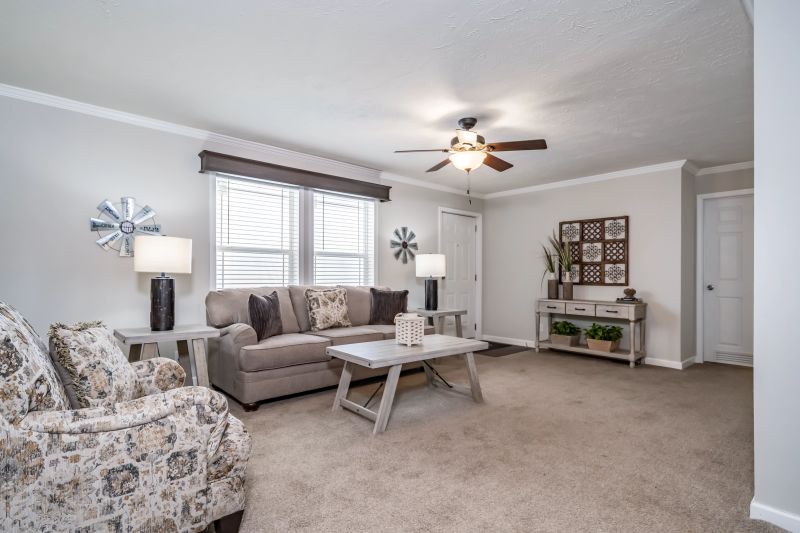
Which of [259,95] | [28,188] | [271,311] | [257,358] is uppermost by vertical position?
[259,95]

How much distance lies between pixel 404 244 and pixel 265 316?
2407 millimetres

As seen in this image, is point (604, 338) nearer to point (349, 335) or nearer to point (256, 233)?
point (349, 335)

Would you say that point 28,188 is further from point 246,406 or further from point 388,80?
point 388,80

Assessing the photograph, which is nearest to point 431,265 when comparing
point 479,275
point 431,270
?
point 431,270

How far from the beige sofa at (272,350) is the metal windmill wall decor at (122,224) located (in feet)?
2.50

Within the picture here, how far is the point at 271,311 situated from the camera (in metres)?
3.80

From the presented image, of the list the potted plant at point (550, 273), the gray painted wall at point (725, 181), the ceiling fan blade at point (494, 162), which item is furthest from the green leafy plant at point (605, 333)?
the ceiling fan blade at point (494, 162)

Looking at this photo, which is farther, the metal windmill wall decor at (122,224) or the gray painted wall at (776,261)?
the metal windmill wall decor at (122,224)

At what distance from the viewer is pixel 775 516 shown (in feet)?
5.94

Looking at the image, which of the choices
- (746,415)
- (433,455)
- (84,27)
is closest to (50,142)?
(84,27)

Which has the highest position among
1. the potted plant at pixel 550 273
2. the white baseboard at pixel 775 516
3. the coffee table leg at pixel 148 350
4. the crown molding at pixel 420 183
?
the crown molding at pixel 420 183

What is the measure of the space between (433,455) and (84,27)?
308cm

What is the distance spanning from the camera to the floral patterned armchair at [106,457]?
1257 mm

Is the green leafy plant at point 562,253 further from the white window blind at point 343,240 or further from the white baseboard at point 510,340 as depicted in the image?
the white window blind at point 343,240
